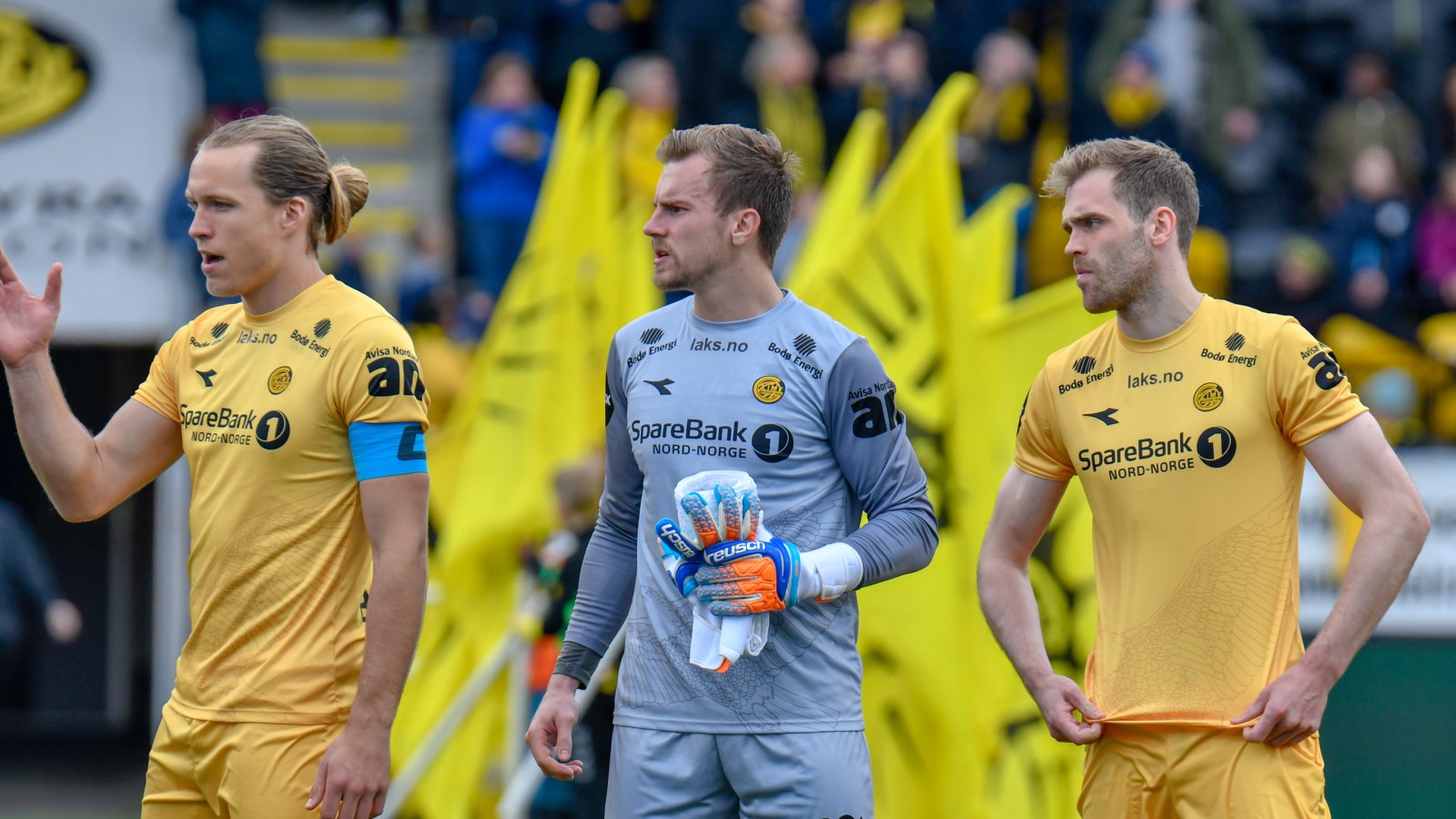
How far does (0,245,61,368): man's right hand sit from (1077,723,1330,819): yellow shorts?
2.37 metres

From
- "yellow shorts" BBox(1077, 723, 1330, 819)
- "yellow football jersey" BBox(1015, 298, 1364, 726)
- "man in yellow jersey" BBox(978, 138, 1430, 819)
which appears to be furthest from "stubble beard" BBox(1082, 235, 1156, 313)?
"yellow shorts" BBox(1077, 723, 1330, 819)

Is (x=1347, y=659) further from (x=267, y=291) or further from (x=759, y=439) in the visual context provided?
(x=267, y=291)

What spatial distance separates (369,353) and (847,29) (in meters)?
9.34

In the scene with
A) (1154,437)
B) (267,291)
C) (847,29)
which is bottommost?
(1154,437)

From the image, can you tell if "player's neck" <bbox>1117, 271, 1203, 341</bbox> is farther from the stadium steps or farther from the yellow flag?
the stadium steps

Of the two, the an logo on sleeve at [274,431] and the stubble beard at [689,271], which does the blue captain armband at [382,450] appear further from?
the stubble beard at [689,271]

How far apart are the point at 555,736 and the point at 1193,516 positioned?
141 cm

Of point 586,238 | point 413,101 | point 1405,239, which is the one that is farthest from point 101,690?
point 1405,239

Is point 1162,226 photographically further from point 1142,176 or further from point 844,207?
point 844,207

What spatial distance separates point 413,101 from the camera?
13.7 metres

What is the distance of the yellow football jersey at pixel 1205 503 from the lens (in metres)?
3.74

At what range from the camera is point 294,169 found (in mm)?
3871

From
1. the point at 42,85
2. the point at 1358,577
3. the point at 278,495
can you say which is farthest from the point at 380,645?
the point at 42,85

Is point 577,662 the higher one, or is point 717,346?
point 717,346
